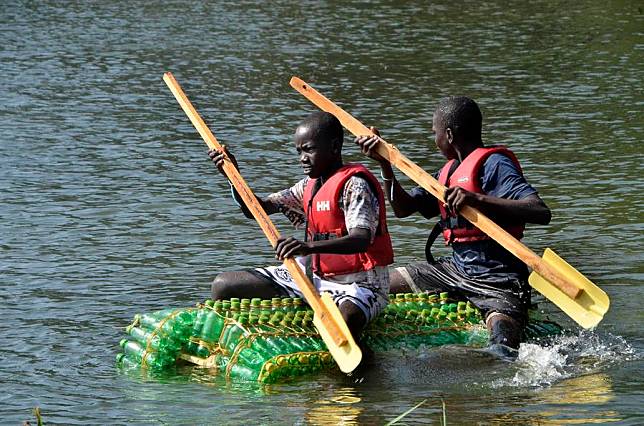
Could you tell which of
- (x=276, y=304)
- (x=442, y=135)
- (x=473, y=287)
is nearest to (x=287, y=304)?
(x=276, y=304)

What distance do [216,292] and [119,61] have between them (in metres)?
11.4

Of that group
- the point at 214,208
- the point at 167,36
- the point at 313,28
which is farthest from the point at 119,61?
the point at 214,208

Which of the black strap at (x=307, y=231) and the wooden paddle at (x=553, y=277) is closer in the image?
the wooden paddle at (x=553, y=277)

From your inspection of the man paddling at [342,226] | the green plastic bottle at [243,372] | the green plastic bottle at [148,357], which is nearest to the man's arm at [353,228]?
the man paddling at [342,226]

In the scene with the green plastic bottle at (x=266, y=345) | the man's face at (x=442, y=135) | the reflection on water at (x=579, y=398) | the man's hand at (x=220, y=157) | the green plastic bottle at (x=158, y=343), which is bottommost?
the reflection on water at (x=579, y=398)

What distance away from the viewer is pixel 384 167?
761 cm

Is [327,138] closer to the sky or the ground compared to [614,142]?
closer to the sky

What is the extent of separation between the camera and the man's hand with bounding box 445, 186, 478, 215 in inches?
286

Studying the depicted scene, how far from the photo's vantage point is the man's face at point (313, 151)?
733 cm

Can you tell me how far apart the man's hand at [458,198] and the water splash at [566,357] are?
83 centimetres

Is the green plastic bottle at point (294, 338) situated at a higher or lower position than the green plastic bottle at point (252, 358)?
higher

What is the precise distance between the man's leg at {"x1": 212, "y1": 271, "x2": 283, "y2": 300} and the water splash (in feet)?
4.60

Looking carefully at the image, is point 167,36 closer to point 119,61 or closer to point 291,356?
point 119,61

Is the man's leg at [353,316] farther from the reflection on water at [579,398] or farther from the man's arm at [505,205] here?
the reflection on water at [579,398]
